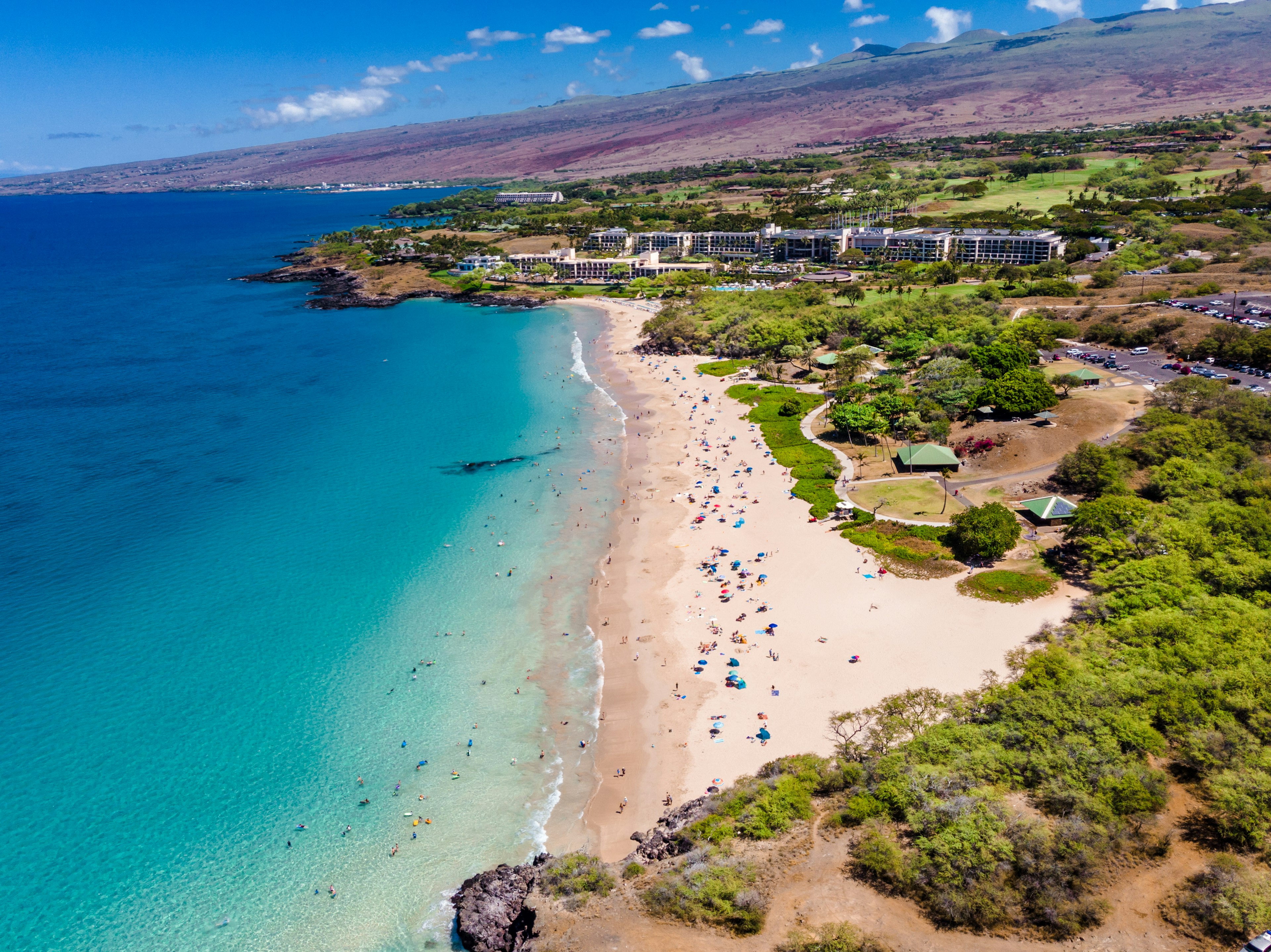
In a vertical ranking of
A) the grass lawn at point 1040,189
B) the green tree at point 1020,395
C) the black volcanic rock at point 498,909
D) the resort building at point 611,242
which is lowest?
the black volcanic rock at point 498,909

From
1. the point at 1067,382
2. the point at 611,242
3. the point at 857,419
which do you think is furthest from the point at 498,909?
the point at 611,242

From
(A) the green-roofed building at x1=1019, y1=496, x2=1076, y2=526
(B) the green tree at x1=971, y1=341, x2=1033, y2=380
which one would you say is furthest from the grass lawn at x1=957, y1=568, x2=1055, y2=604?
(B) the green tree at x1=971, y1=341, x2=1033, y2=380

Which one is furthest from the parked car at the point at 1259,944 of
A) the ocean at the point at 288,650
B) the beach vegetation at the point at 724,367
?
the beach vegetation at the point at 724,367

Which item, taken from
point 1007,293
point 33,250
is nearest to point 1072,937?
point 1007,293

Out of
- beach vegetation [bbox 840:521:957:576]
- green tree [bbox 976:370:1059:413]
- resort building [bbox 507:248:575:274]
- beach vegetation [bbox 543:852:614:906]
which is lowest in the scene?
beach vegetation [bbox 543:852:614:906]

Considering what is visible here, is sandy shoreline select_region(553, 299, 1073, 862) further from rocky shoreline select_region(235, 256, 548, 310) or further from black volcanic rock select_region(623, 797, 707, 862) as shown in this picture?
rocky shoreline select_region(235, 256, 548, 310)

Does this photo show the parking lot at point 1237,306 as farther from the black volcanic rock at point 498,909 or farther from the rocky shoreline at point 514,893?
the black volcanic rock at point 498,909
